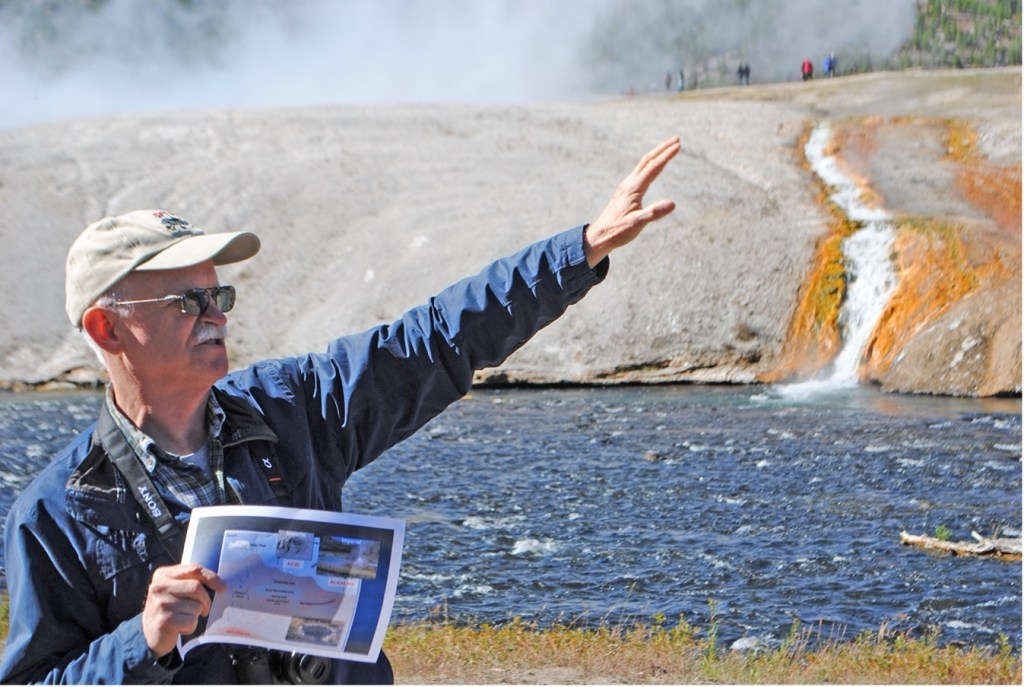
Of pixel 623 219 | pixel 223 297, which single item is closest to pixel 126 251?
pixel 223 297

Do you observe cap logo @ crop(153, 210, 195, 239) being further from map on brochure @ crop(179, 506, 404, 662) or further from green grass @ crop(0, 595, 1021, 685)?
Answer: green grass @ crop(0, 595, 1021, 685)

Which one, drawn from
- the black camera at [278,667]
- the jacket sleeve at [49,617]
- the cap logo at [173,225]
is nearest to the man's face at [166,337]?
the cap logo at [173,225]

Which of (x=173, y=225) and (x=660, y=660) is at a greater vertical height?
(x=173, y=225)

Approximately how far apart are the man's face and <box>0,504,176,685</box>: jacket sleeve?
1.65 feet

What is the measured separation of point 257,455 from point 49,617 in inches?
26.4

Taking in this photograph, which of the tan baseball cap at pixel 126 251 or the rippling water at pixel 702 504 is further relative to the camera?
the rippling water at pixel 702 504

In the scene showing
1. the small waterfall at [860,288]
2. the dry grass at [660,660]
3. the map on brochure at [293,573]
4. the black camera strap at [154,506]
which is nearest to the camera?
the map on brochure at [293,573]

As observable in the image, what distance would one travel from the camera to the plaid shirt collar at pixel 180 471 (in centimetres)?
356

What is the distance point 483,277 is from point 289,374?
0.64 m

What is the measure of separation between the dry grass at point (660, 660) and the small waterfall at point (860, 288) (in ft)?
44.0

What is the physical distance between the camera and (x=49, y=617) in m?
3.35

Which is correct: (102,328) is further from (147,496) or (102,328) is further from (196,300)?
(147,496)

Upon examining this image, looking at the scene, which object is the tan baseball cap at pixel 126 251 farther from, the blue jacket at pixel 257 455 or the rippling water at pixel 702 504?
the rippling water at pixel 702 504

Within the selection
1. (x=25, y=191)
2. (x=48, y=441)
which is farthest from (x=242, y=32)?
(x=48, y=441)
